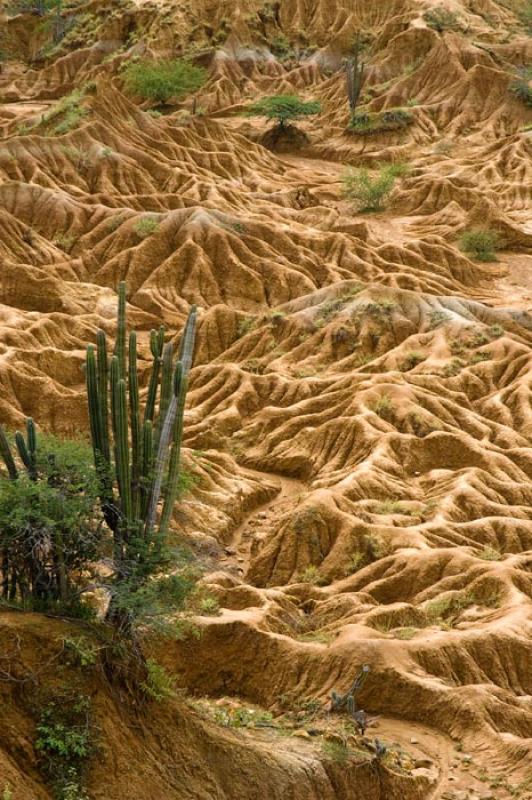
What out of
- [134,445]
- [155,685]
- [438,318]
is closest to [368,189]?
[438,318]

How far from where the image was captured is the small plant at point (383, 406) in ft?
108

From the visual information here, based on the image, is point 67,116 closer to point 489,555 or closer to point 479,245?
point 479,245

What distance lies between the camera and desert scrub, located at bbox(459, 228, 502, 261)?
5559 centimetres

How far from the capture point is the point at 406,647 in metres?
19.8

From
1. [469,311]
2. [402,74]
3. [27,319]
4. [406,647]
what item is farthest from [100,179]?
[406,647]

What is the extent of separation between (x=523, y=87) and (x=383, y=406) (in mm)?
47251

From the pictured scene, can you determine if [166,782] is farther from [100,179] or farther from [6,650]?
[100,179]

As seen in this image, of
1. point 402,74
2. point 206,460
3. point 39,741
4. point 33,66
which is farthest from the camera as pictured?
point 33,66

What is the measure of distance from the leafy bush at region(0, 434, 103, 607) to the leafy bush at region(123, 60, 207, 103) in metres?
65.9

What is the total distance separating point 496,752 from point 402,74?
226 feet

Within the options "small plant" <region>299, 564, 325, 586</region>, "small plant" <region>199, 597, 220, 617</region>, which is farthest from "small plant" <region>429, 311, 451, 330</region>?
"small plant" <region>199, 597, 220, 617</region>

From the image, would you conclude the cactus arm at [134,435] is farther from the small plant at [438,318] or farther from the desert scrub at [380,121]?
the desert scrub at [380,121]

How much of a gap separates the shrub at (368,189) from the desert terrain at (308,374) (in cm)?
60

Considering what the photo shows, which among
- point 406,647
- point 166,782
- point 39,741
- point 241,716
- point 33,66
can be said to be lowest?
point 33,66
